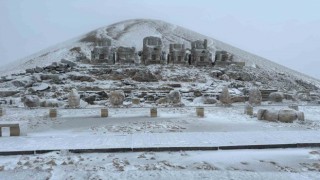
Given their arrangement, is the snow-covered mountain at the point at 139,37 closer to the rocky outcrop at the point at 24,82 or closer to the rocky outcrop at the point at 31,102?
the rocky outcrop at the point at 24,82

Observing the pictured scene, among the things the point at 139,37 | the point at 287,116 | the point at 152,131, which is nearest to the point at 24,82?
the point at 152,131

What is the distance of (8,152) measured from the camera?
9484 mm

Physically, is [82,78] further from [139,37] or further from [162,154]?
[139,37]

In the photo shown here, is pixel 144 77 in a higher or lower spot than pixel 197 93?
higher

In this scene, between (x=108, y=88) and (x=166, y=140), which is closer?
(x=166, y=140)

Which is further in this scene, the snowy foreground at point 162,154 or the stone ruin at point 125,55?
the stone ruin at point 125,55

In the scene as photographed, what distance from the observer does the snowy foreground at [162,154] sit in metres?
7.95

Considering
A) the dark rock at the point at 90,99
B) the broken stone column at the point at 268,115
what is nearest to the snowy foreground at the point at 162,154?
the broken stone column at the point at 268,115

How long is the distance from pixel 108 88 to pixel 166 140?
22043 mm

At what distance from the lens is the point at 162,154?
9.45 metres

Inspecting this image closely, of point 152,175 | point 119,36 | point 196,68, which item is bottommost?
point 152,175

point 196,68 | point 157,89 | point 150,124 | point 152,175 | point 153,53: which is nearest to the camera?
point 152,175

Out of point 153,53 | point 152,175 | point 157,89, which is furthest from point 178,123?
point 153,53

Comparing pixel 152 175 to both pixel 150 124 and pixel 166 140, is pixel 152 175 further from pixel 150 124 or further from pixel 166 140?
pixel 150 124
